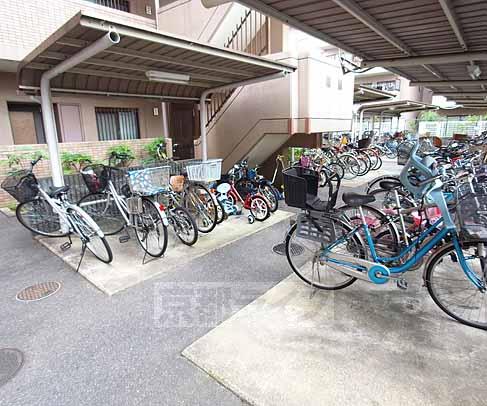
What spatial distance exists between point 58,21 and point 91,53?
5.49 meters

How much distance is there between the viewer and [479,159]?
21.2 ft

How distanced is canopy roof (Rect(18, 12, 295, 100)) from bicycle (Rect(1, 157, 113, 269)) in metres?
1.43

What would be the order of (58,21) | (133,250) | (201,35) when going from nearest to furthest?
1. (133,250)
2. (58,21)
3. (201,35)

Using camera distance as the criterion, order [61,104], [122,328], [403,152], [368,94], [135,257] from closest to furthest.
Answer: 1. [122,328]
2. [135,257]
3. [403,152]
4. [61,104]
5. [368,94]

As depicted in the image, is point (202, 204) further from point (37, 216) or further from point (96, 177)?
point (37, 216)

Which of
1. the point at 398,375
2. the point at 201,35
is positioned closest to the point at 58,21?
the point at 201,35

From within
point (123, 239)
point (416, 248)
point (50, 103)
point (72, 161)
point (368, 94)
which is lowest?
point (123, 239)

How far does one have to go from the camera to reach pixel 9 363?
2254 millimetres

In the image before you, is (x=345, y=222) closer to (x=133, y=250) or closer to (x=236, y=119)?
(x=133, y=250)

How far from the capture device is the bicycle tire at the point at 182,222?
4.16m

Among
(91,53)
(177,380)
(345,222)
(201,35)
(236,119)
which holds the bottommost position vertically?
Answer: (177,380)

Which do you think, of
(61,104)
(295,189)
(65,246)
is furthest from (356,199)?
(61,104)

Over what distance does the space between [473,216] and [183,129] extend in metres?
8.66

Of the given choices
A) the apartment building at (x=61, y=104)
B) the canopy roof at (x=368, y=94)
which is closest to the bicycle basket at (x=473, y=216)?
the apartment building at (x=61, y=104)
